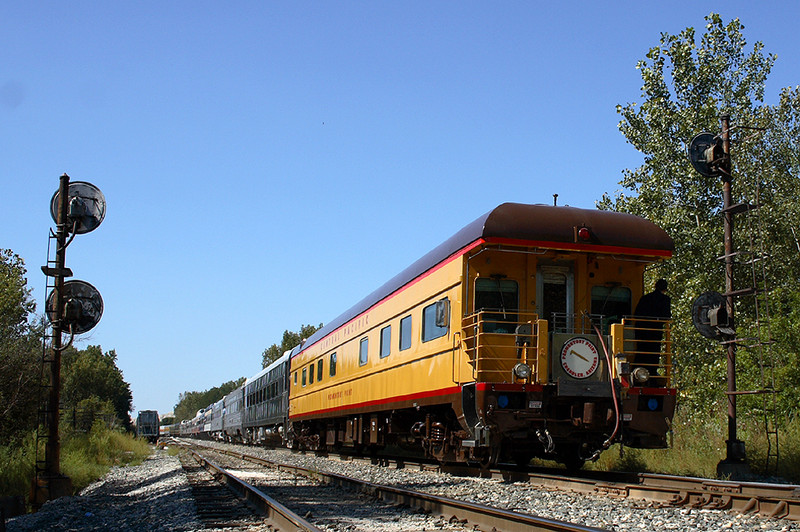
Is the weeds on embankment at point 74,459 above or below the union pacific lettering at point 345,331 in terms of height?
below

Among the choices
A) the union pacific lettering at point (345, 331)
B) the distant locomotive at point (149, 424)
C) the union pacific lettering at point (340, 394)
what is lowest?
the distant locomotive at point (149, 424)

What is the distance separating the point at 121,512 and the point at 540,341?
5486 mm

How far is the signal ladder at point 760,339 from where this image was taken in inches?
437

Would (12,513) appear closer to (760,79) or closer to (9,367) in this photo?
(9,367)

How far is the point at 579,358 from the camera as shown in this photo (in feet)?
35.1

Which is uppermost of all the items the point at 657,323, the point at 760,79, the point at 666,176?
the point at 760,79

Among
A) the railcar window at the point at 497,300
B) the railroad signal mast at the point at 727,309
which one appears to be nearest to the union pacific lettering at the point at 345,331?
the railcar window at the point at 497,300

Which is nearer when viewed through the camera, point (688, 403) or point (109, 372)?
point (688, 403)

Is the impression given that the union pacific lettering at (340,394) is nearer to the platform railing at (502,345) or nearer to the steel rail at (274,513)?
the steel rail at (274,513)

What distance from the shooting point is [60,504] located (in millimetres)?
10742

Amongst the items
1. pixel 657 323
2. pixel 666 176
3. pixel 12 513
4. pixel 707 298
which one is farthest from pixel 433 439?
pixel 666 176

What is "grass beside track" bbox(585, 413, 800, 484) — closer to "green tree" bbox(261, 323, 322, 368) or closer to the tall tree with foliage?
the tall tree with foliage

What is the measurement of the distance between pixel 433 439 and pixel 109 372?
88.7 metres

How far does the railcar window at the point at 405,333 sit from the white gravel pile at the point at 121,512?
399cm
